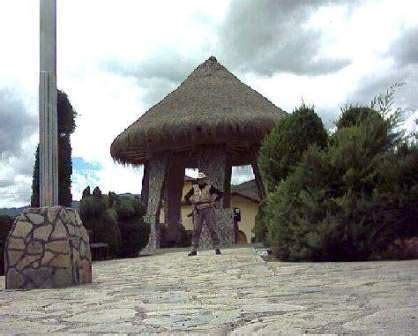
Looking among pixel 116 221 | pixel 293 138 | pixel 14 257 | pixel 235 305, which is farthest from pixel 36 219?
pixel 116 221

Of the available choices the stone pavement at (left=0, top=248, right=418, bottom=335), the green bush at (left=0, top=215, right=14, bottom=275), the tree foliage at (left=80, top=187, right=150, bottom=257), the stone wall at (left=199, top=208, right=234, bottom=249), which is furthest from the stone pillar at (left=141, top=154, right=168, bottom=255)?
the stone pavement at (left=0, top=248, right=418, bottom=335)

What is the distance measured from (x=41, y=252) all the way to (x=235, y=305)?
3275 mm

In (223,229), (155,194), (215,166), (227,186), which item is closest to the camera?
(223,229)

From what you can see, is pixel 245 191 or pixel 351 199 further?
pixel 245 191

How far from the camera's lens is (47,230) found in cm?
729

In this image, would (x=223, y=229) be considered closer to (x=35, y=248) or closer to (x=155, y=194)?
(x=155, y=194)

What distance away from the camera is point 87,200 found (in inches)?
606

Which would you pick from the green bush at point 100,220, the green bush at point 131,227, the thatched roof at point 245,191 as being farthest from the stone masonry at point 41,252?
the thatched roof at point 245,191

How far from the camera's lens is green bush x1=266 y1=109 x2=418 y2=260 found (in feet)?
30.0

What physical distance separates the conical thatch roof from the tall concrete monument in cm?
1188

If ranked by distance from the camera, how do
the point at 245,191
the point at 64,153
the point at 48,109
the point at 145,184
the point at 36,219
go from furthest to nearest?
1. the point at 245,191
2. the point at 145,184
3. the point at 64,153
4. the point at 48,109
5. the point at 36,219

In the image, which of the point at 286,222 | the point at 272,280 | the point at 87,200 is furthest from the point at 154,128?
the point at 272,280

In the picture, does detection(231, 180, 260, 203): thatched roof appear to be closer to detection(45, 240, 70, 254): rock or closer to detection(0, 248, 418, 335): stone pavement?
detection(0, 248, 418, 335): stone pavement

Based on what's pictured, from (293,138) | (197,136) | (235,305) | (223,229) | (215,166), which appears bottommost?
(235,305)
